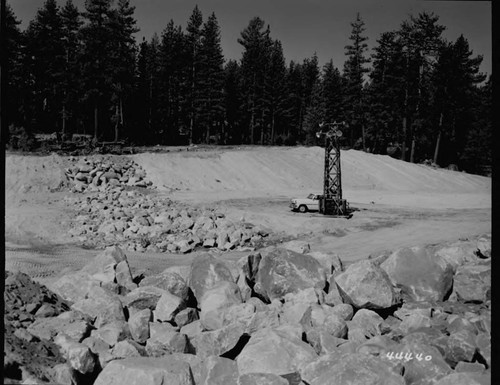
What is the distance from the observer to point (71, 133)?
34.3 metres

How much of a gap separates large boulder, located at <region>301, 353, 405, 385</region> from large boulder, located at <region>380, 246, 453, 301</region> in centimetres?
392

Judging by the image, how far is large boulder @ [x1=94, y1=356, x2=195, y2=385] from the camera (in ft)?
21.2

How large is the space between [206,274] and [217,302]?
1643 mm

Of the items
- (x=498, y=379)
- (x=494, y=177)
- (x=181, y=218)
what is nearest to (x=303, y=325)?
(x=498, y=379)

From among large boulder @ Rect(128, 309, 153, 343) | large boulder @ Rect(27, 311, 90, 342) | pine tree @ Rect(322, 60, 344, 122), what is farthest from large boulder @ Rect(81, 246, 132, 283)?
pine tree @ Rect(322, 60, 344, 122)

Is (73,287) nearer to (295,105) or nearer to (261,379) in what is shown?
(261,379)

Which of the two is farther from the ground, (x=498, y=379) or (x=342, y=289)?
(x=498, y=379)

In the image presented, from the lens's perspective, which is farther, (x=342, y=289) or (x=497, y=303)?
(x=342, y=289)

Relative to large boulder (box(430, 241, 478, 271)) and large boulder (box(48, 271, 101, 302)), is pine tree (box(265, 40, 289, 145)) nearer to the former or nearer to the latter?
large boulder (box(430, 241, 478, 271))

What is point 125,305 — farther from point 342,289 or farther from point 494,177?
point 494,177

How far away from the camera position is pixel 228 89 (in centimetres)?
5338

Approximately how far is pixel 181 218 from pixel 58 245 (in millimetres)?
6165

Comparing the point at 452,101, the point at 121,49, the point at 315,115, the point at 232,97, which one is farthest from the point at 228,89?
the point at 121,49

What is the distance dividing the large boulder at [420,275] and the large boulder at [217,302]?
388 centimetres
